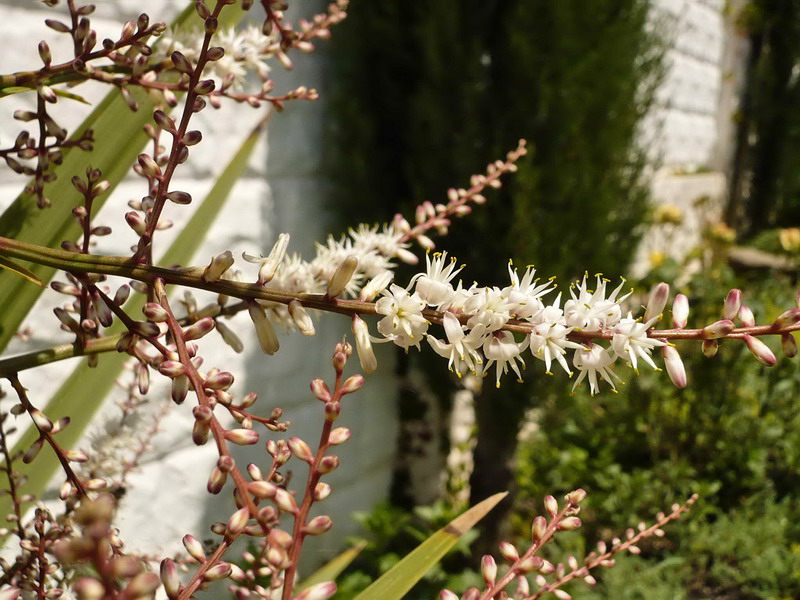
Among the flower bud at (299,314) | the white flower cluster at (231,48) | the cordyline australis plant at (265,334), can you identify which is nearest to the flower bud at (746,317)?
the cordyline australis plant at (265,334)

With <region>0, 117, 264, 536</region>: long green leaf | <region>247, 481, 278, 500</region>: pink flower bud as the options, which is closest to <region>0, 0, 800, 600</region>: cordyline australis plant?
<region>247, 481, 278, 500</region>: pink flower bud

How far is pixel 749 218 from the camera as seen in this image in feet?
15.1

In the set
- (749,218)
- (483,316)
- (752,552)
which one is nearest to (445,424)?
(752,552)

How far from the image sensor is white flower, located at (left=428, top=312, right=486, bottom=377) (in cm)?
34

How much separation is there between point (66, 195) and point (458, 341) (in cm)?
36

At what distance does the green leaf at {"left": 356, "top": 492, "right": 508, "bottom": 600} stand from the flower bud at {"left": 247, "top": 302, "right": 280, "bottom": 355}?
187mm

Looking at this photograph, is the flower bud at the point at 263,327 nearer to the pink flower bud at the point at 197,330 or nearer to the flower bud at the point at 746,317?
the pink flower bud at the point at 197,330

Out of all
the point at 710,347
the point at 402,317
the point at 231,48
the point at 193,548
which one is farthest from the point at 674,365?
the point at 231,48

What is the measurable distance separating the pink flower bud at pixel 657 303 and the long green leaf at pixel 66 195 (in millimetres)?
421

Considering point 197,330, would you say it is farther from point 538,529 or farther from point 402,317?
point 538,529

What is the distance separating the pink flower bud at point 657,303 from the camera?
0.36 metres

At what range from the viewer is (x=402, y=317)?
352 mm

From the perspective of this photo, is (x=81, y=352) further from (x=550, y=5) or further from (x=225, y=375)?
(x=550, y=5)

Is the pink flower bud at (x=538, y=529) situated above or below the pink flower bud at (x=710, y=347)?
below
